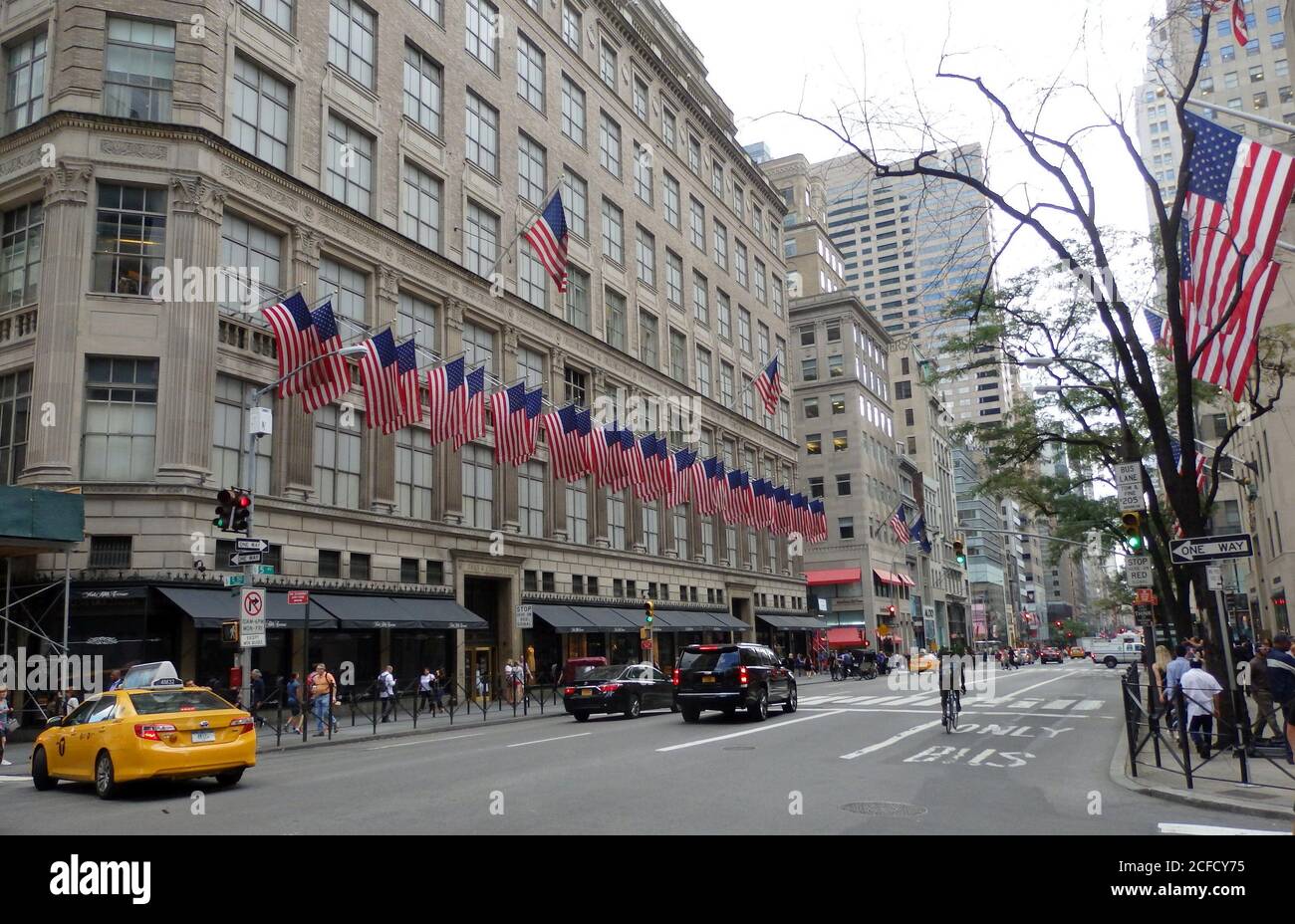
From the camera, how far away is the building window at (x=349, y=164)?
3328 centimetres

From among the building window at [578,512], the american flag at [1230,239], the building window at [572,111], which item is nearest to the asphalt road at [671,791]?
the american flag at [1230,239]

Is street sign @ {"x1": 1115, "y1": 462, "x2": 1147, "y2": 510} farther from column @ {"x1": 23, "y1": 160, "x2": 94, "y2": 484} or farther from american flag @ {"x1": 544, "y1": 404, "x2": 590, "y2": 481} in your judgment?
column @ {"x1": 23, "y1": 160, "x2": 94, "y2": 484}

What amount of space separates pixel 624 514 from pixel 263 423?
27.0 metres

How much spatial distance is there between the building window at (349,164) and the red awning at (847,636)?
57.0 meters

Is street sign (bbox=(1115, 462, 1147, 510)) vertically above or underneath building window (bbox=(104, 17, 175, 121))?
underneath

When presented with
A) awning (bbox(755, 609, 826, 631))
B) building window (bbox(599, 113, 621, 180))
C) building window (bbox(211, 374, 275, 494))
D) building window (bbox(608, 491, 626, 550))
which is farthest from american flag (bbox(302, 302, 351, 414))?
awning (bbox(755, 609, 826, 631))

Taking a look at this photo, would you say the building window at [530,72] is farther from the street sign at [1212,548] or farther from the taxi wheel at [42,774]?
the street sign at [1212,548]

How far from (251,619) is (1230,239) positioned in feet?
63.8

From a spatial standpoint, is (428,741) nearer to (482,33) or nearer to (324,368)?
(324,368)

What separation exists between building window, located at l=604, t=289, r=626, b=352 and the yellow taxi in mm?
36989

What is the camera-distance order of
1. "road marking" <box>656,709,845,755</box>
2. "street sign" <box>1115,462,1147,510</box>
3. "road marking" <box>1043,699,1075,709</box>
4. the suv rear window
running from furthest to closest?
"road marking" <box>1043,699,1075,709</box>, the suv rear window, "street sign" <box>1115,462,1147,510</box>, "road marking" <box>656,709,845,755</box>

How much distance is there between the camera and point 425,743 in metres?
21.5

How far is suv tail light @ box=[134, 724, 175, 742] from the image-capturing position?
12.9 m
